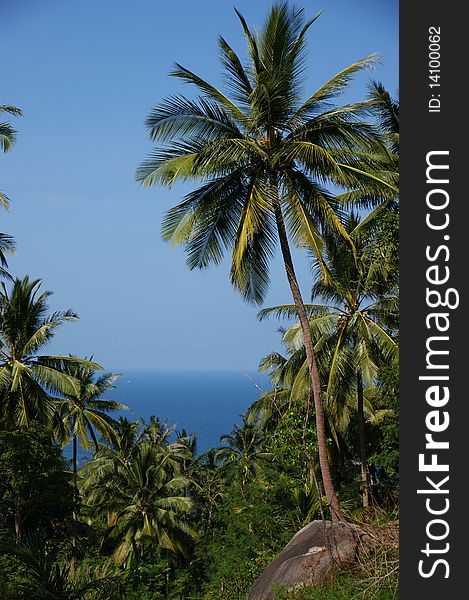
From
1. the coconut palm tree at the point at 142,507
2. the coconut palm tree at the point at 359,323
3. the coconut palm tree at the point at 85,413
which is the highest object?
the coconut palm tree at the point at 359,323

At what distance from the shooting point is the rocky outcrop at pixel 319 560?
37.8 feet

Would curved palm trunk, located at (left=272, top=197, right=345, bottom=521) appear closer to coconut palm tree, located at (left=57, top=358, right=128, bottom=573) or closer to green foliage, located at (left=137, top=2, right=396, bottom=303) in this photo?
green foliage, located at (left=137, top=2, right=396, bottom=303)

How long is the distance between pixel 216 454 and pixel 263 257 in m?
25.8

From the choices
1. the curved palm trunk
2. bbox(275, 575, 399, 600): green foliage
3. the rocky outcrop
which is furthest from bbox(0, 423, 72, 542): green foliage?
bbox(275, 575, 399, 600): green foliage

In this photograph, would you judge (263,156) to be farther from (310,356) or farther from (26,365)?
(26,365)

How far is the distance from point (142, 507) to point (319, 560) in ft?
49.0

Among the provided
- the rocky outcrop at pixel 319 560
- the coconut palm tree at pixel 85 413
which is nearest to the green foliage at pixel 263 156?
the rocky outcrop at pixel 319 560

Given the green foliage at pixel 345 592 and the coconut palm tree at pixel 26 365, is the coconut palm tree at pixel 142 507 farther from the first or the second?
the green foliage at pixel 345 592

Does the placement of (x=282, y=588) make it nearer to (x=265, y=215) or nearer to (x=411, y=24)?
(x=265, y=215)

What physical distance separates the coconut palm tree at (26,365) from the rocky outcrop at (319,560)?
32.4ft

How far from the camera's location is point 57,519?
773 inches

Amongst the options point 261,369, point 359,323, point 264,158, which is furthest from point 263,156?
point 261,369

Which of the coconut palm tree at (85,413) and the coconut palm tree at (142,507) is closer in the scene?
the coconut palm tree at (142,507)

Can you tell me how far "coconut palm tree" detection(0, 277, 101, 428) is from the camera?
20.7m
